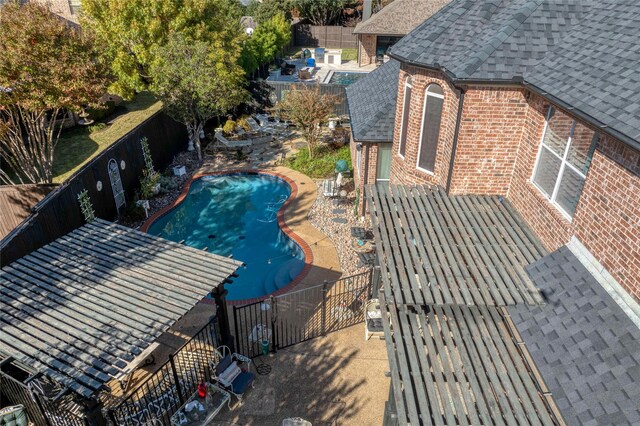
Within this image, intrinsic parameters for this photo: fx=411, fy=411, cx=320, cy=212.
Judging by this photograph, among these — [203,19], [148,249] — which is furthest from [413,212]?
[203,19]

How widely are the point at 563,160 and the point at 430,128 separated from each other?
13.9 ft

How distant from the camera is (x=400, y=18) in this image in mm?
41156

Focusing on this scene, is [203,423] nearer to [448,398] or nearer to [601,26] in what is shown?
[448,398]

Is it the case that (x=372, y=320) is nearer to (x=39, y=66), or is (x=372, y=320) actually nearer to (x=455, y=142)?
(x=455, y=142)

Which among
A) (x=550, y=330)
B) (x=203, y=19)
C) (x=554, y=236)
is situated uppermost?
(x=203, y=19)

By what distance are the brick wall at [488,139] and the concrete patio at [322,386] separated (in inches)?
204

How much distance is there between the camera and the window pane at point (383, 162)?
52.5 feet

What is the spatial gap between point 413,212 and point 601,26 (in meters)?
5.68

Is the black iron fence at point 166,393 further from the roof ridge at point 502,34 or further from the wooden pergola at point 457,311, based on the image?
the roof ridge at point 502,34

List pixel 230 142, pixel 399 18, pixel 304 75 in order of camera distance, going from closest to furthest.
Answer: pixel 230 142, pixel 304 75, pixel 399 18

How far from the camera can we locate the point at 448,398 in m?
6.30

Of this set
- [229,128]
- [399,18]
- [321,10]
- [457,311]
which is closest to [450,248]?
[457,311]

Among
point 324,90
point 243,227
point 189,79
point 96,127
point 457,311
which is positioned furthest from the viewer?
point 324,90

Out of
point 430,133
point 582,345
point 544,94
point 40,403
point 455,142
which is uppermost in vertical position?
point 544,94
